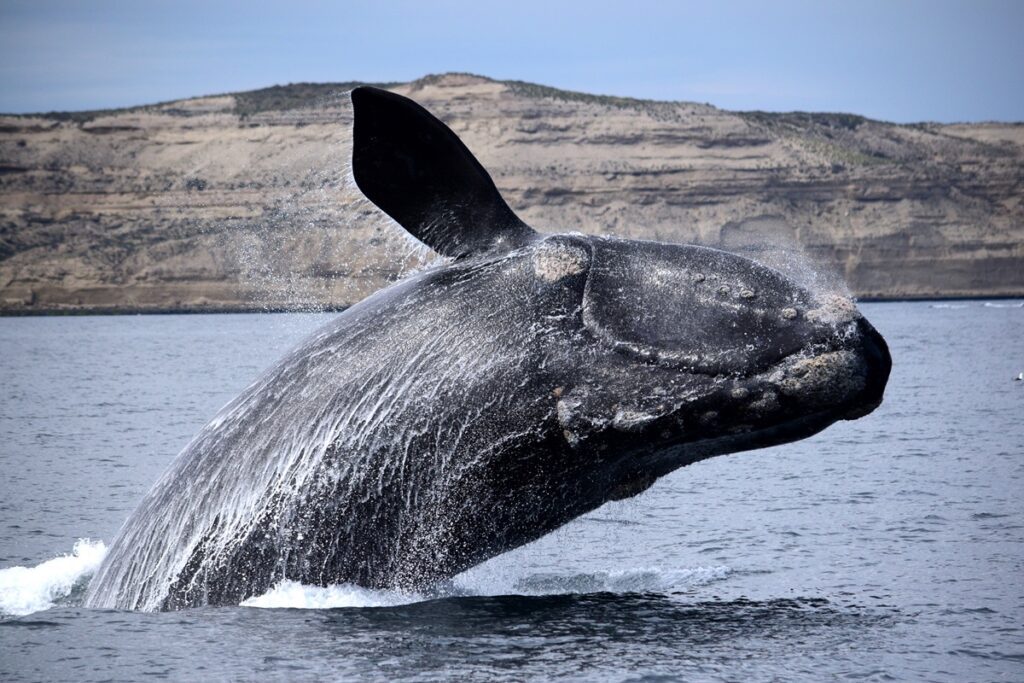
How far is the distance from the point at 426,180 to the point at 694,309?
1539 mm

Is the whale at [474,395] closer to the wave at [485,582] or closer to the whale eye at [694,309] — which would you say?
the whale eye at [694,309]

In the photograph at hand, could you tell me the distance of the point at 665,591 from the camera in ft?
29.7

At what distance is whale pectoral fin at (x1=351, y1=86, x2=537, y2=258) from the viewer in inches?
263

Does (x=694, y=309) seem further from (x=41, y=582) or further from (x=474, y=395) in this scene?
(x=41, y=582)

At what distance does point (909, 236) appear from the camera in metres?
109

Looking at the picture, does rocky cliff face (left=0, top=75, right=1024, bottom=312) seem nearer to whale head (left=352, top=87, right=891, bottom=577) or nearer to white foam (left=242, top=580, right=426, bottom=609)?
white foam (left=242, top=580, right=426, bottom=609)

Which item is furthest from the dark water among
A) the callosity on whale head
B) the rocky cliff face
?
the rocky cliff face

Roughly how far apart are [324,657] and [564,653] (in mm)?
1312

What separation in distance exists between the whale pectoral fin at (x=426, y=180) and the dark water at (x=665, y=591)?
5.65 ft

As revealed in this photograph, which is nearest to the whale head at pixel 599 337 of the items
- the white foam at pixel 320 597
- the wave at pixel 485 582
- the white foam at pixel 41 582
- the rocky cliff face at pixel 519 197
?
the white foam at pixel 320 597

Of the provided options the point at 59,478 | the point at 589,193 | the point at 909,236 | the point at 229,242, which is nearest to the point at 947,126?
the point at 909,236

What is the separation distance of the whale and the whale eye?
0.03 ft

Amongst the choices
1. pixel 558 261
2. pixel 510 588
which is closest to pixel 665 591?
pixel 510 588

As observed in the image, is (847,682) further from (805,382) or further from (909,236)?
(909,236)
